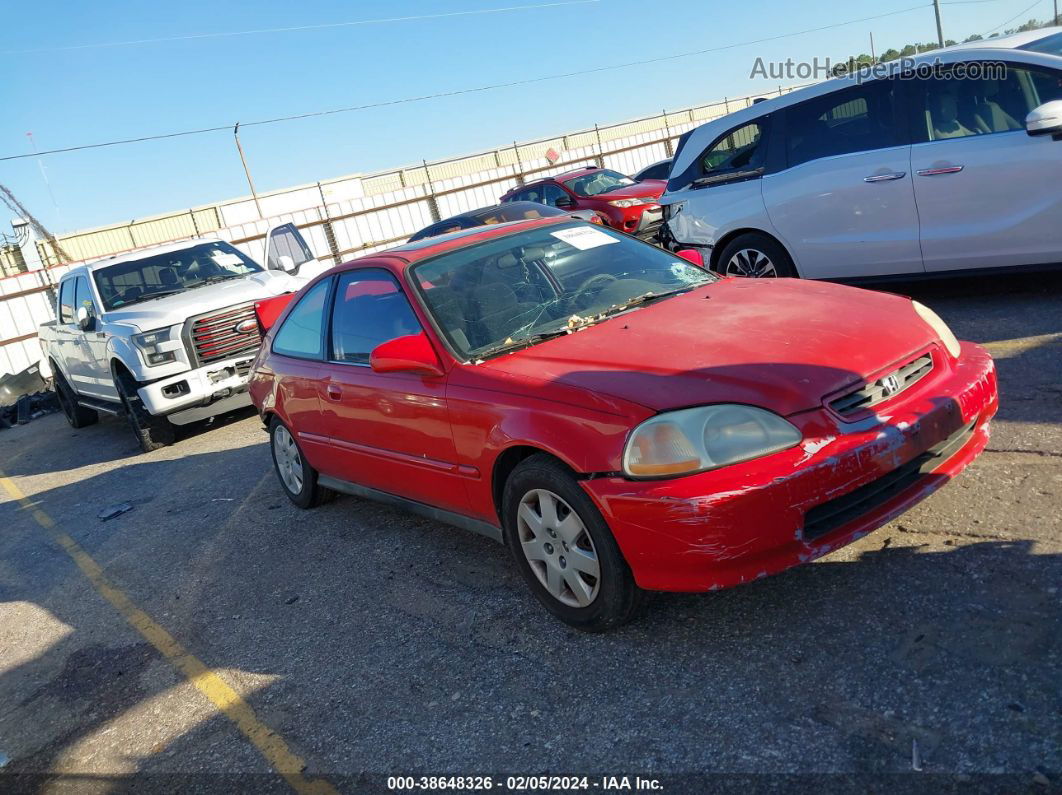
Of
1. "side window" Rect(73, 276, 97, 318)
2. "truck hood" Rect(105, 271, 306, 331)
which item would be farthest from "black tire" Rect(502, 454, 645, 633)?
"side window" Rect(73, 276, 97, 318)

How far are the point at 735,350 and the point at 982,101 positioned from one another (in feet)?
13.0

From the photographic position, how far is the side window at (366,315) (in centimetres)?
432

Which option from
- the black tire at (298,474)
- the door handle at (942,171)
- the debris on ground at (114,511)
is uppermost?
the door handle at (942,171)

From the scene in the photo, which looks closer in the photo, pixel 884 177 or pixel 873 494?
pixel 873 494

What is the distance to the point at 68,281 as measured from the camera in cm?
1073

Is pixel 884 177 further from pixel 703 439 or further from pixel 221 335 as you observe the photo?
pixel 221 335

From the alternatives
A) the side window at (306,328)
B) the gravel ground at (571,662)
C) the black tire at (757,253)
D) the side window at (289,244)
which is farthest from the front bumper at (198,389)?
the black tire at (757,253)

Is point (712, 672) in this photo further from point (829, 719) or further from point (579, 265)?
point (579, 265)

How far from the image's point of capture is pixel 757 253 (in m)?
7.54

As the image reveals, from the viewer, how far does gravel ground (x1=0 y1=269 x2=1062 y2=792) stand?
2.59 metres

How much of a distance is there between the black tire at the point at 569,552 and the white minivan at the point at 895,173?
4.28 m

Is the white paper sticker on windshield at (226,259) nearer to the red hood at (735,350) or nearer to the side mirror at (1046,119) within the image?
the red hood at (735,350)

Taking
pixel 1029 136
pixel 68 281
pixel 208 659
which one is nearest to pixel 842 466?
pixel 208 659

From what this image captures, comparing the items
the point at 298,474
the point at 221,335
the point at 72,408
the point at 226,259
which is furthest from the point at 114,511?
the point at 72,408
